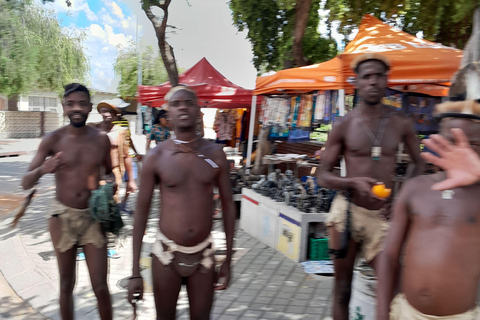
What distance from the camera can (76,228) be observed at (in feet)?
10.9

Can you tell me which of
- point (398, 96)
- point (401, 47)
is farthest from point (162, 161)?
point (398, 96)

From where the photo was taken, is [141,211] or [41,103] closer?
[141,211]

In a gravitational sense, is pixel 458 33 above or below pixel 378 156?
above

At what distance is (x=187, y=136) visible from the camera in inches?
107

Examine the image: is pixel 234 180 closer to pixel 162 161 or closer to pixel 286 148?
pixel 286 148

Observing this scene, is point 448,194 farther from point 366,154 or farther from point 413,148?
point 413,148

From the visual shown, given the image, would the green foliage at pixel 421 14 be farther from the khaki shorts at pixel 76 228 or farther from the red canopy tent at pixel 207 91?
the khaki shorts at pixel 76 228

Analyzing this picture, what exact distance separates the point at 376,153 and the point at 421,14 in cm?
491

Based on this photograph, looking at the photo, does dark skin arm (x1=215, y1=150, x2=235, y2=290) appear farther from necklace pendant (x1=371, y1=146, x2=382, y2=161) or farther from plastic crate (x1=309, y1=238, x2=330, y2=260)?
plastic crate (x1=309, y1=238, x2=330, y2=260)

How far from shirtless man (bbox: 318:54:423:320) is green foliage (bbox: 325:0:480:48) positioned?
257 centimetres

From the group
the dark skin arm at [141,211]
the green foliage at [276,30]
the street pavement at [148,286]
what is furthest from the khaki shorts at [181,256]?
the green foliage at [276,30]

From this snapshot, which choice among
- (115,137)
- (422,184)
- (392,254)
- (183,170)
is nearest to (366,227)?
(392,254)

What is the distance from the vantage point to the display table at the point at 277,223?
18.5 ft

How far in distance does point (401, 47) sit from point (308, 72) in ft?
4.21
